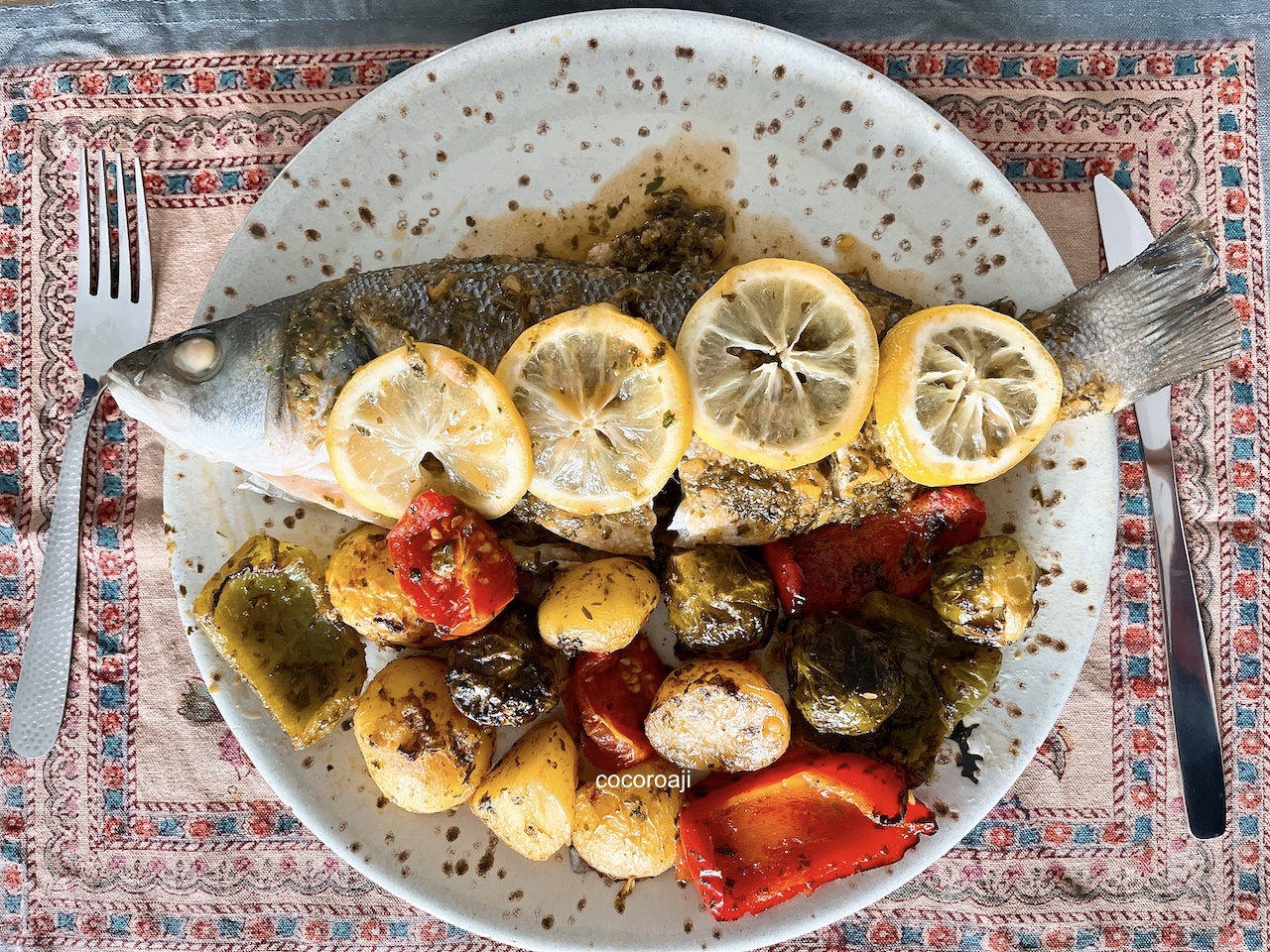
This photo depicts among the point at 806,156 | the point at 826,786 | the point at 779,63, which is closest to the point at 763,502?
the point at 826,786

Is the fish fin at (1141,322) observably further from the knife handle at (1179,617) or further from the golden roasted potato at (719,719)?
the golden roasted potato at (719,719)

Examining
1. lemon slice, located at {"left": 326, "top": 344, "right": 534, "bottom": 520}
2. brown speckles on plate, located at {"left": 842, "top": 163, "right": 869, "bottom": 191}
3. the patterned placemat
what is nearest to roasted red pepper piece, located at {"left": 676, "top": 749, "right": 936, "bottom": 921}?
the patterned placemat

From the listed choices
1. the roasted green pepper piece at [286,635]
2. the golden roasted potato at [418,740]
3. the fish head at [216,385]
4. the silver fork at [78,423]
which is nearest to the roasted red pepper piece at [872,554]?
the golden roasted potato at [418,740]

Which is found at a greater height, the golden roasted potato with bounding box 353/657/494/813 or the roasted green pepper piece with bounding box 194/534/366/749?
the roasted green pepper piece with bounding box 194/534/366/749

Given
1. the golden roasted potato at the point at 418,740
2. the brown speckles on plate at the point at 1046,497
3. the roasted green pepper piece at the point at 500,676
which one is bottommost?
the golden roasted potato at the point at 418,740

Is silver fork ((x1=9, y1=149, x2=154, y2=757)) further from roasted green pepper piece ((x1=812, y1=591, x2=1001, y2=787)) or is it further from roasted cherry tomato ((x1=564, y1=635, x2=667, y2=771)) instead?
roasted green pepper piece ((x1=812, y1=591, x2=1001, y2=787))

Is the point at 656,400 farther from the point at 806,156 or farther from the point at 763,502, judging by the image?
the point at 806,156

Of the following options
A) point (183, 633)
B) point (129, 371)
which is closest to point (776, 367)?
point (129, 371)
